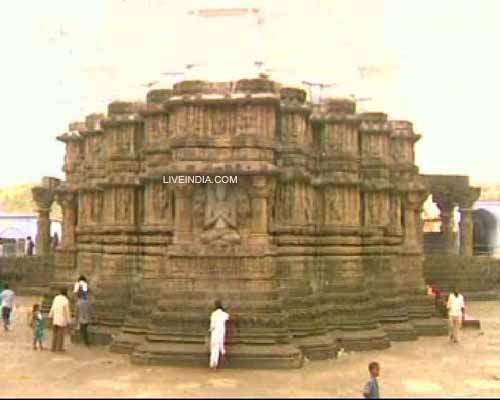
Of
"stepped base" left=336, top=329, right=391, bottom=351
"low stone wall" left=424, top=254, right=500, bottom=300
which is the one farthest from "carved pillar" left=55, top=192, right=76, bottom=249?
"low stone wall" left=424, top=254, right=500, bottom=300

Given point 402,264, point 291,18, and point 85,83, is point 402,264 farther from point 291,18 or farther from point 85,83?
point 85,83

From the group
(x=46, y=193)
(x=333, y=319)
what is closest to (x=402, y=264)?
(x=333, y=319)

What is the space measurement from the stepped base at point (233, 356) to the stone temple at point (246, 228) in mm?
21

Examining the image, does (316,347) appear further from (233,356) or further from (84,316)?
(84,316)

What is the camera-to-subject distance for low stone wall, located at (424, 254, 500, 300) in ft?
82.2

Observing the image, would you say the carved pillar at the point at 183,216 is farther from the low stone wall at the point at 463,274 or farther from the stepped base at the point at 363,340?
the low stone wall at the point at 463,274

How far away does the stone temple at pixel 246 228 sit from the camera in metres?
11.5

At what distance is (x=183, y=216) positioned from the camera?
Answer: 12.0m

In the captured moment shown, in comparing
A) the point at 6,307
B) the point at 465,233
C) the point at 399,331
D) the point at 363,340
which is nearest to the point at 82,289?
the point at 6,307

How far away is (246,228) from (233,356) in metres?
2.15

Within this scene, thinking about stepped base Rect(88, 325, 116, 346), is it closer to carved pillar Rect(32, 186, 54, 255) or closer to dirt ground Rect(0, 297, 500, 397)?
dirt ground Rect(0, 297, 500, 397)

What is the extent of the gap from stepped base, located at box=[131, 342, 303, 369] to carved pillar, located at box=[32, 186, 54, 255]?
1759cm

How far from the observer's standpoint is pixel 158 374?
10.3 m

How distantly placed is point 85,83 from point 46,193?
8926 millimetres
